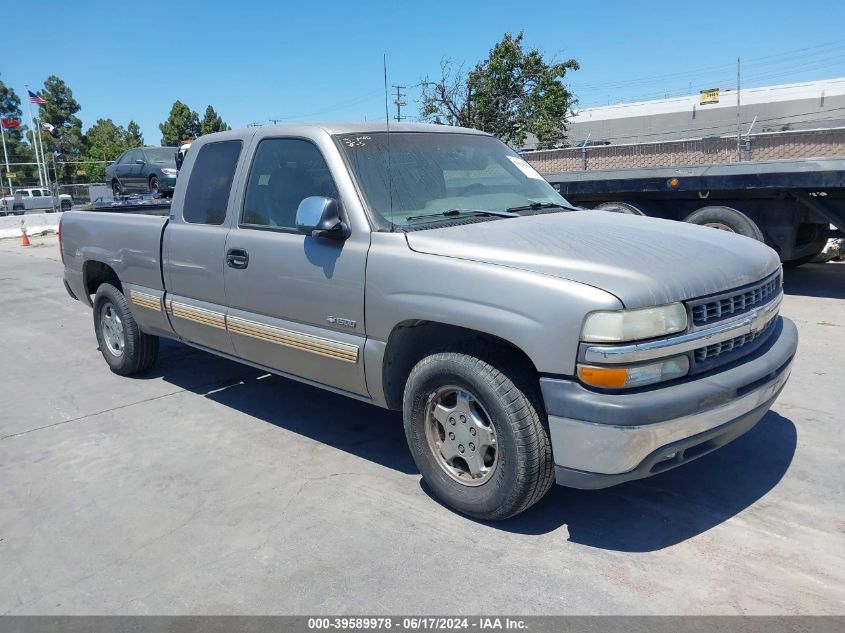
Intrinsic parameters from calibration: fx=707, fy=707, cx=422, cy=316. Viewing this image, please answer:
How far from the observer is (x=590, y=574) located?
3.02m

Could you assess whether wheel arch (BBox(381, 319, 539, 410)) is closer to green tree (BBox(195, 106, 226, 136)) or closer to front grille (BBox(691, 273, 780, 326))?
front grille (BBox(691, 273, 780, 326))

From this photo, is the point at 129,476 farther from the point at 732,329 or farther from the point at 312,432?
the point at 732,329

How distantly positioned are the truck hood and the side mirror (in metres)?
0.41

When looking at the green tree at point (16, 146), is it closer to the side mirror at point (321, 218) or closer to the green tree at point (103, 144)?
the green tree at point (103, 144)

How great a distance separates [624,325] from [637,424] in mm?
399

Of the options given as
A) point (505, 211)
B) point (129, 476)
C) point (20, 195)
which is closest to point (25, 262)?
point (129, 476)

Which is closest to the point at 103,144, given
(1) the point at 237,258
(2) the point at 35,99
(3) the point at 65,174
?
(3) the point at 65,174

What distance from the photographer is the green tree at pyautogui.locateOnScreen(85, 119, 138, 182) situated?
54594mm

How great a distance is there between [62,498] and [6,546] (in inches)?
19.5

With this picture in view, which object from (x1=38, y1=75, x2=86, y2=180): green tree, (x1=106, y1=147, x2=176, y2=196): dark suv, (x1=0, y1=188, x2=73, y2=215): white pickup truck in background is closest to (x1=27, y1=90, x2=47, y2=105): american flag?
(x1=0, y1=188, x2=73, y2=215): white pickup truck in background

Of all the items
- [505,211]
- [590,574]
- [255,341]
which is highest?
[505,211]

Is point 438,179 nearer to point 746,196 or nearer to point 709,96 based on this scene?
point 746,196

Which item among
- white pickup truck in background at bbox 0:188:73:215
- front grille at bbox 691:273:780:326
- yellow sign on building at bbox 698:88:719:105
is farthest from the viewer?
yellow sign on building at bbox 698:88:719:105

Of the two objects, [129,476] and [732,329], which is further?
[129,476]
